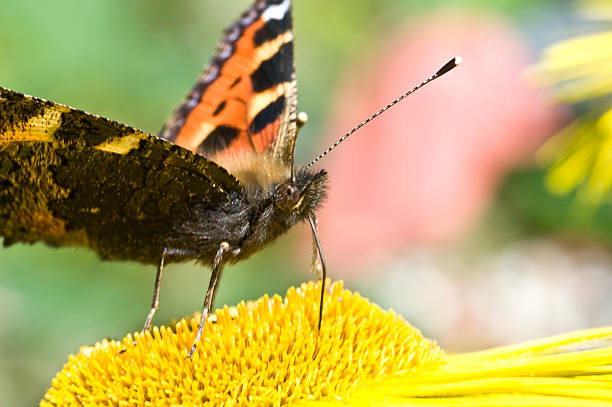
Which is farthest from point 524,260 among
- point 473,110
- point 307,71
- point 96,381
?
point 96,381

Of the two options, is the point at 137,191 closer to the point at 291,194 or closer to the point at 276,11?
the point at 291,194

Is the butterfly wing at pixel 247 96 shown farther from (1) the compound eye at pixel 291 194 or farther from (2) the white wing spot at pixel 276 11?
(1) the compound eye at pixel 291 194

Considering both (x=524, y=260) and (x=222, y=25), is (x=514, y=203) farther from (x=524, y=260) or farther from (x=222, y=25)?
(x=222, y=25)

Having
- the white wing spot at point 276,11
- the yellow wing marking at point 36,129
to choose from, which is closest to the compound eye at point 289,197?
the yellow wing marking at point 36,129

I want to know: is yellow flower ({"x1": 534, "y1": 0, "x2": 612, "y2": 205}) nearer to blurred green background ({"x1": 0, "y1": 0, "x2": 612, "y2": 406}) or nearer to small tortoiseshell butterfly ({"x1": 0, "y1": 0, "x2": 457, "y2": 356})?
small tortoiseshell butterfly ({"x1": 0, "y1": 0, "x2": 457, "y2": 356})

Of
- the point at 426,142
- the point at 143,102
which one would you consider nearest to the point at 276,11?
the point at 426,142

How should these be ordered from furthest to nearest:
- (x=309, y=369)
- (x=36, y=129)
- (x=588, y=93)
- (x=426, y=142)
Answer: (x=426, y=142)
(x=588, y=93)
(x=36, y=129)
(x=309, y=369)
